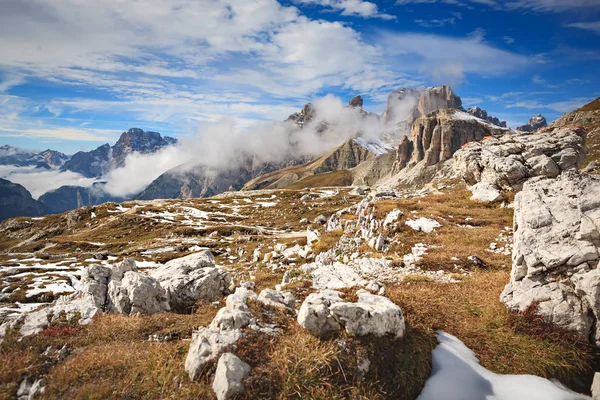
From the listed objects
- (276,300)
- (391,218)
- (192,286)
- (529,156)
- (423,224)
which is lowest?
(192,286)

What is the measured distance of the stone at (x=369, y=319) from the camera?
8875mm

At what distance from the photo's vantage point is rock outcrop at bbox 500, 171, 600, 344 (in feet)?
33.5

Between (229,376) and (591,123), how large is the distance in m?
186

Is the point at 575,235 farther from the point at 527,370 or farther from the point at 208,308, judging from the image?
the point at 208,308

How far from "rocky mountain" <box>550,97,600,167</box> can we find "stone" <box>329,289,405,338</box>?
101570mm

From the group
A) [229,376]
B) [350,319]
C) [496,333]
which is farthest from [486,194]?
[229,376]

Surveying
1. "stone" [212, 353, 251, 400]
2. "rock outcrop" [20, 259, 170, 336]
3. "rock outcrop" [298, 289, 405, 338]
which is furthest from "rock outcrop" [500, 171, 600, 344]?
"rock outcrop" [20, 259, 170, 336]

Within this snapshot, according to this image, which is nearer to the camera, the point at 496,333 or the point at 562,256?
the point at 496,333

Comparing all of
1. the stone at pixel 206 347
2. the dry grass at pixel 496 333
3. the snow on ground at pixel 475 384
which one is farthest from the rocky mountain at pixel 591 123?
the stone at pixel 206 347

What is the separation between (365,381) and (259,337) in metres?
3.16

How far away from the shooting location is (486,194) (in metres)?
39.3

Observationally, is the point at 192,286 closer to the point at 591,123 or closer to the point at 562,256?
the point at 562,256

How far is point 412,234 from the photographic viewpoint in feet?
87.2

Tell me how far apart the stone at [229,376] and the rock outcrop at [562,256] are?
35.0 ft
